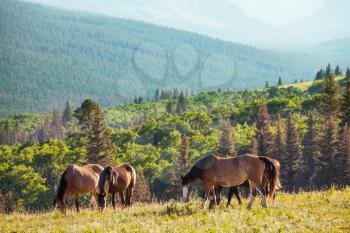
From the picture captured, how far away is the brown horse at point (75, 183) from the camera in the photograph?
68.0ft

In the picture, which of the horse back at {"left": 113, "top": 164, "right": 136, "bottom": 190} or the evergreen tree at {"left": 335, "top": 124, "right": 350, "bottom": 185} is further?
the evergreen tree at {"left": 335, "top": 124, "right": 350, "bottom": 185}

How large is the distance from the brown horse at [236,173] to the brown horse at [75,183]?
195 inches

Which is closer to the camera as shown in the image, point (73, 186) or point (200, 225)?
point (200, 225)

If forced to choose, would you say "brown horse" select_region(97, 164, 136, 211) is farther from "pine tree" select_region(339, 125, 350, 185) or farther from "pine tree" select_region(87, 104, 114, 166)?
"pine tree" select_region(87, 104, 114, 166)

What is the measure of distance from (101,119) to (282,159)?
A: 33.2m

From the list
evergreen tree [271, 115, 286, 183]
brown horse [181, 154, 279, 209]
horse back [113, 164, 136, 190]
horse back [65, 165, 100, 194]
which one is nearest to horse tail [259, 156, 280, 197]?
brown horse [181, 154, 279, 209]

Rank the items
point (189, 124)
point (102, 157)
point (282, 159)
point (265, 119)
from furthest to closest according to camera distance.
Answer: point (189, 124)
point (265, 119)
point (282, 159)
point (102, 157)

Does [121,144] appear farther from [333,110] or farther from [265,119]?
[333,110]

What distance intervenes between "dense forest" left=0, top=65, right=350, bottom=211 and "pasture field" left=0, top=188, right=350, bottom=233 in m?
16.9

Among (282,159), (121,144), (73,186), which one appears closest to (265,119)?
(282,159)

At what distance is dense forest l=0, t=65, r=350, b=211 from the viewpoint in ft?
249

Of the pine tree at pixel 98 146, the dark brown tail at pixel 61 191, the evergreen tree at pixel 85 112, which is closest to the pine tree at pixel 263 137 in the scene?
the pine tree at pixel 98 146

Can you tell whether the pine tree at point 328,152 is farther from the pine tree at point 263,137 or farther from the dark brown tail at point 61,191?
the dark brown tail at point 61,191

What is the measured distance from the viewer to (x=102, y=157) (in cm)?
7500
